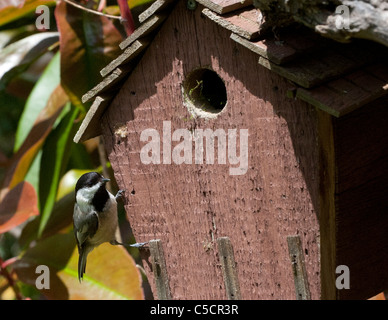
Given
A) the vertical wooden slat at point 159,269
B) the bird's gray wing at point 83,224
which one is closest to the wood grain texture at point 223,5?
the vertical wooden slat at point 159,269

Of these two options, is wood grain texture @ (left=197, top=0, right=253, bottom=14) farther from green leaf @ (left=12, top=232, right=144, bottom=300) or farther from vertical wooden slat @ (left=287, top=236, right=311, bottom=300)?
green leaf @ (left=12, top=232, right=144, bottom=300)

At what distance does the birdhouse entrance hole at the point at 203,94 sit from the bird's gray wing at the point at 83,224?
2.98ft

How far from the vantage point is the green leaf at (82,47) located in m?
2.91

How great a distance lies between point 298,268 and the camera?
236cm

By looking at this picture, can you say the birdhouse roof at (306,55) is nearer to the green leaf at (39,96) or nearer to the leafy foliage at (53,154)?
the leafy foliage at (53,154)

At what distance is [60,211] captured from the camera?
10.9 feet

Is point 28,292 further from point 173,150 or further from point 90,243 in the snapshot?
point 173,150

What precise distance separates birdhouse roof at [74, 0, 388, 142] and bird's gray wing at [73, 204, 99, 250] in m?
1.04

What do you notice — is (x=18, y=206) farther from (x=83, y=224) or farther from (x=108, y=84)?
(x=108, y=84)

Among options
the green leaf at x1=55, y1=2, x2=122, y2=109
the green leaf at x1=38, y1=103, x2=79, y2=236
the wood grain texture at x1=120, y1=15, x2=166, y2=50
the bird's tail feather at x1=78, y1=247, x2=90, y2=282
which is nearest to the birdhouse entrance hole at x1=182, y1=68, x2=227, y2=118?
the wood grain texture at x1=120, y1=15, x2=166, y2=50

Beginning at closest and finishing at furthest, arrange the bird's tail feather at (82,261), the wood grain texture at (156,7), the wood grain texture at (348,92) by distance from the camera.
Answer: the wood grain texture at (348,92), the wood grain texture at (156,7), the bird's tail feather at (82,261)

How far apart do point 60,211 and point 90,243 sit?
9.4 inches

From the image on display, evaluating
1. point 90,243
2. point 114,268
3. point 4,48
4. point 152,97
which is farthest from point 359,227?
point 4,48

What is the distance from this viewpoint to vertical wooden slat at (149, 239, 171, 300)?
2.61 meters
